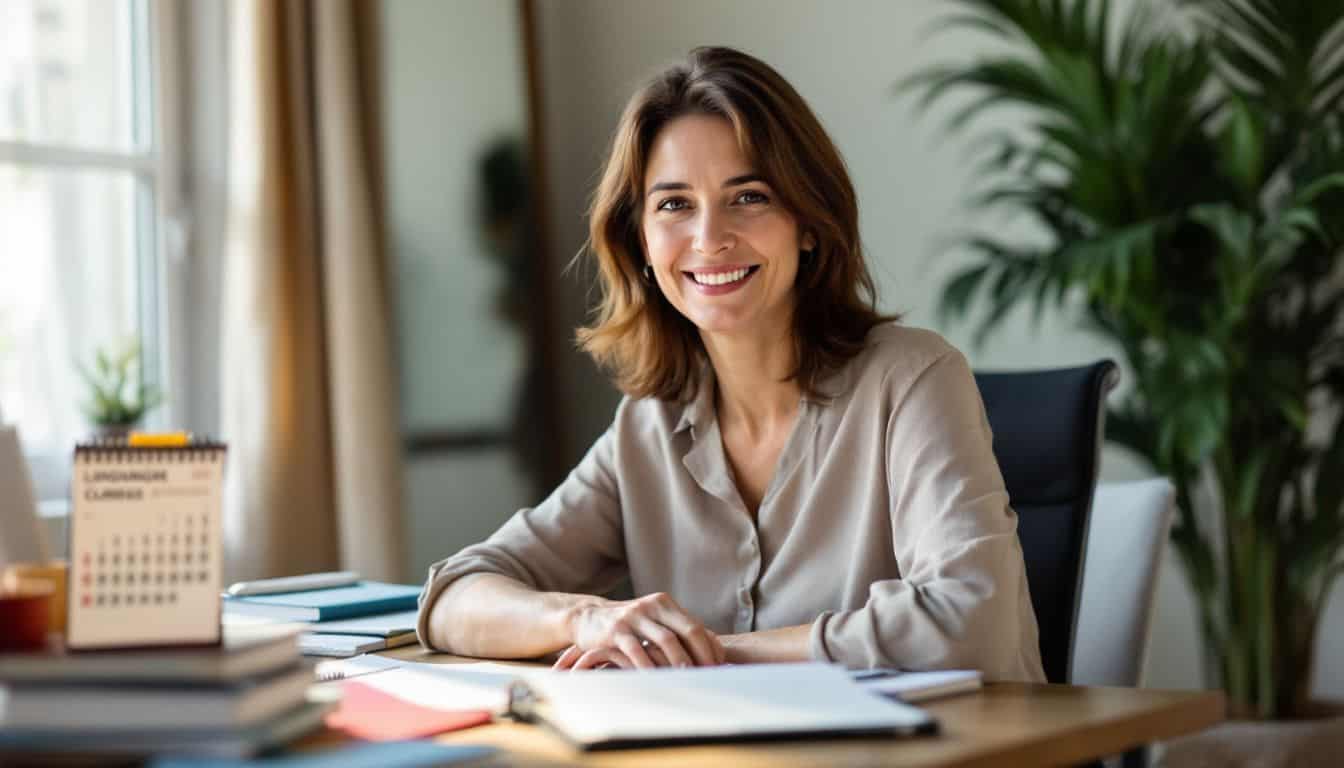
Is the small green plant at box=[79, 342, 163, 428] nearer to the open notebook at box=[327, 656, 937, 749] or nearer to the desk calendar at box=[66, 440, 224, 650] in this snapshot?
the open notebook at box=[327, 656, 937, 749]

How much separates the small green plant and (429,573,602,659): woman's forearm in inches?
67.0

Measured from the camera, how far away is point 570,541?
1.91m

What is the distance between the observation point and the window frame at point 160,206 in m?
3.48

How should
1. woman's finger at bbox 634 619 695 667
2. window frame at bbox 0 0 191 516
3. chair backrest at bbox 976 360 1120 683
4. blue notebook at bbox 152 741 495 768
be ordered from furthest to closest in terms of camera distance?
1. window frame at bbox 0 0 191 516
2. chair backrest at bbox 976 360 1120 683
3. woman's finger at bbox 634 619 695 667
4. blue notebook at bbox 152 741 495 768

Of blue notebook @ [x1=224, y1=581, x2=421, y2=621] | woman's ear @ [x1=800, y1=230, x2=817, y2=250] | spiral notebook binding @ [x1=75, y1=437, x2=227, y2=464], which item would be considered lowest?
blue notebook @ [x1=224, y1=581, x2=421, y2=621]

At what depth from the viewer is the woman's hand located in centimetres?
141

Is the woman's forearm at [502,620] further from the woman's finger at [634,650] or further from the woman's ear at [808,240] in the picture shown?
the woman's ear at [808,240]

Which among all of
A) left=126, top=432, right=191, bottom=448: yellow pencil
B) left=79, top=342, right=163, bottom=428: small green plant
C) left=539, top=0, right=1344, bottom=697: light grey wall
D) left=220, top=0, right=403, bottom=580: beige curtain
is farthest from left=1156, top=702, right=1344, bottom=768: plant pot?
left=79, top=342, right=163, bottom=428: small green plant

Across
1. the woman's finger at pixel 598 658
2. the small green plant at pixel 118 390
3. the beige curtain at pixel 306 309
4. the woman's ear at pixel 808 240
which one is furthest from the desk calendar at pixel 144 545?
the beige curtain at pixel 306 309

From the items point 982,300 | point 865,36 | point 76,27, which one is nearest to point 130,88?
point 76,27

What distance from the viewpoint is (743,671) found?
124 centimetres

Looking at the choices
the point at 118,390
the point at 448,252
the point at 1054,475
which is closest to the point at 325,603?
the point at 1054,475

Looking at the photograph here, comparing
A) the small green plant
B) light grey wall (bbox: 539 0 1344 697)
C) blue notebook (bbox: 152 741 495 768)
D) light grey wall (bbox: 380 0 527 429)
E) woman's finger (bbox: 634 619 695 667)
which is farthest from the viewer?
light grey wall (bbox: 380 0 527 429)

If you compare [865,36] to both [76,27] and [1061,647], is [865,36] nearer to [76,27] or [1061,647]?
[76,27]
